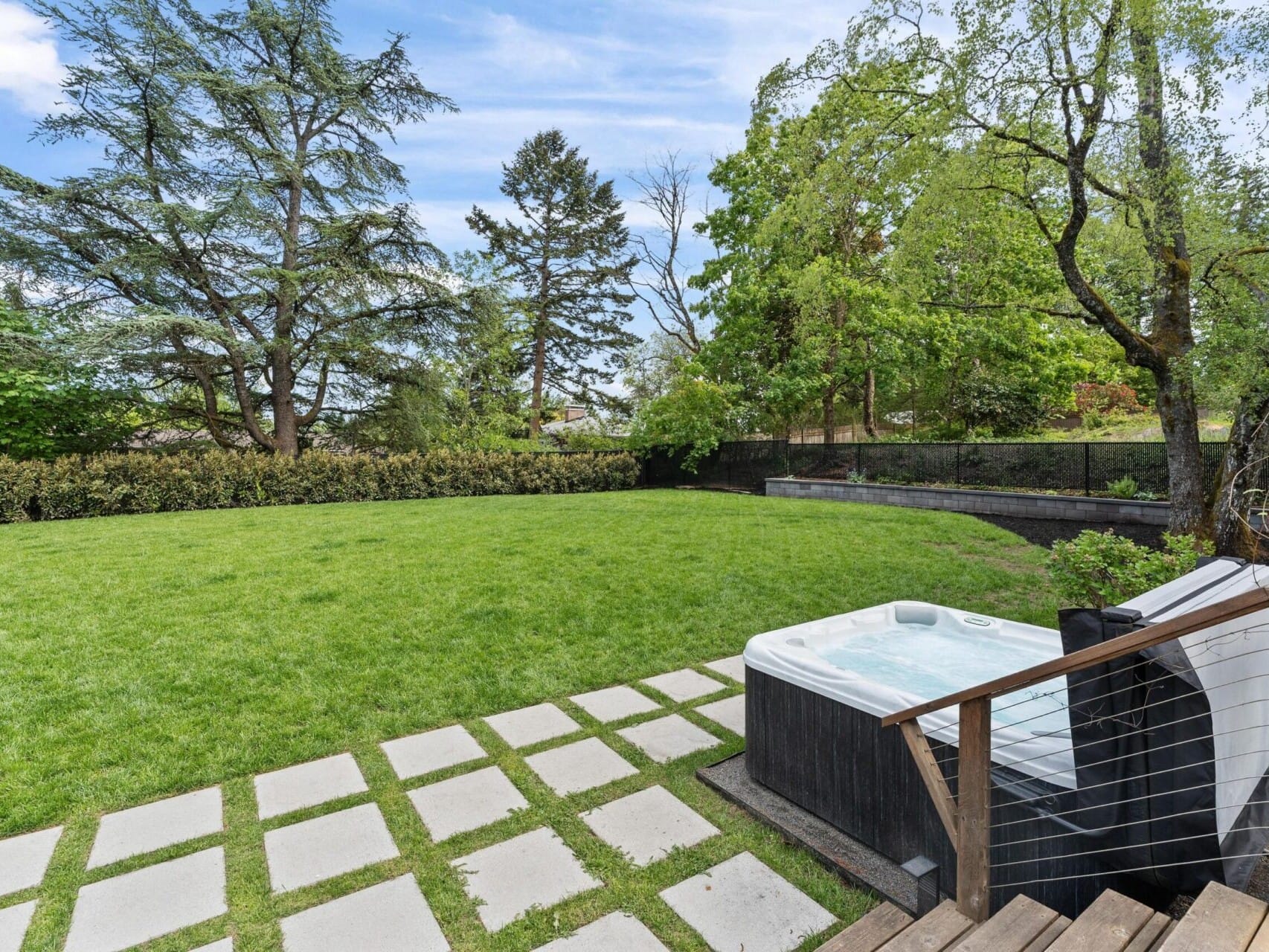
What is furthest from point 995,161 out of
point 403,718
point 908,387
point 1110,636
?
point 908,387

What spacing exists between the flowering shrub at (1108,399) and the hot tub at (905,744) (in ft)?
50.8

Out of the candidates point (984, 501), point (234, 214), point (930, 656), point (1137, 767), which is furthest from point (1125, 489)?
point (234, 214)

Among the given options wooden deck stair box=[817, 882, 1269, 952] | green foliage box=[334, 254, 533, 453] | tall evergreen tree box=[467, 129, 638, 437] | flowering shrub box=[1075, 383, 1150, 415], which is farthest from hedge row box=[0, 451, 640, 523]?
flowering shrub box=[1075, 383, 1150, 415]

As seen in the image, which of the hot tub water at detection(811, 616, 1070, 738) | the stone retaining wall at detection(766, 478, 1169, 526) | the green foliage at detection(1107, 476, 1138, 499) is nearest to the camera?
the hot tub water at detection(811, 616, 1070, 738)

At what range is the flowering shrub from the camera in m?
15.3

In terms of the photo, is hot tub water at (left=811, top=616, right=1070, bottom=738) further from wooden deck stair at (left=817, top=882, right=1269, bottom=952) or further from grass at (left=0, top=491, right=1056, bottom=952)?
wooden deck stair at (left=817, top=882, right=1269, bottom=952)

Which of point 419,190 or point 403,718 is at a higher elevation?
point 419,190

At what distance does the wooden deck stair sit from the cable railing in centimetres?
9

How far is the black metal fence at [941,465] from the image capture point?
27.1ft

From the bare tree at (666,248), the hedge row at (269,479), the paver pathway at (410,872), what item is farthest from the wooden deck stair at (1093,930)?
the bare tree at (666,248)

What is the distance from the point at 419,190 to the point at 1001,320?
12887mm

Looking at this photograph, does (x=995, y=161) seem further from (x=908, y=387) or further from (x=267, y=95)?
(x=908, y=387)

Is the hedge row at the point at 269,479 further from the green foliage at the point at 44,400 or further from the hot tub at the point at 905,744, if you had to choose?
the hot tub at the point at 905,744

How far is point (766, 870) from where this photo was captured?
2.01 meters
